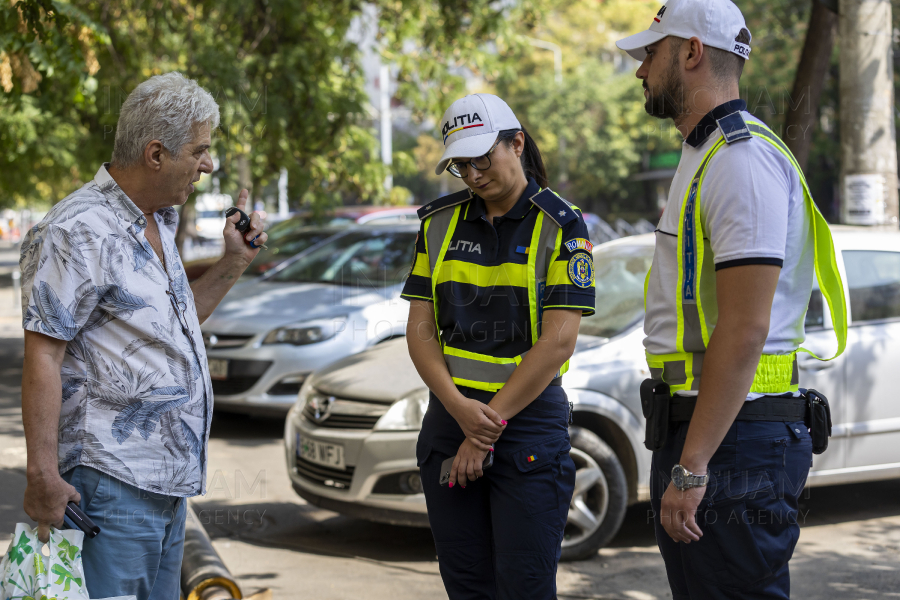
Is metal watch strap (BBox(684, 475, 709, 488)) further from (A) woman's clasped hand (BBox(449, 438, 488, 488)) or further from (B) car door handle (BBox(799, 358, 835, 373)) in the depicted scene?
(B) car door handle (BBox(799, 358, 835, 373))

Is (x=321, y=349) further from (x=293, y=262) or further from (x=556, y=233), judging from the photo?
(x=556, y=233)

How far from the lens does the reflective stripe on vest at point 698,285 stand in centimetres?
198

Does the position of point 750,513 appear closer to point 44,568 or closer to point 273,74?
point 44,568

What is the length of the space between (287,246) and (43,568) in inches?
268

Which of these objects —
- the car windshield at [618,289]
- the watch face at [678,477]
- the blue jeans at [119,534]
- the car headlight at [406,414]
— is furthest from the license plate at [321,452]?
the watch face at [678,477]

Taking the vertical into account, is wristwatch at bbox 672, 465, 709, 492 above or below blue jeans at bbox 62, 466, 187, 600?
above

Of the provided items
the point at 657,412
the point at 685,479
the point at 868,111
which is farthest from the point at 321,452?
the point at 868,111

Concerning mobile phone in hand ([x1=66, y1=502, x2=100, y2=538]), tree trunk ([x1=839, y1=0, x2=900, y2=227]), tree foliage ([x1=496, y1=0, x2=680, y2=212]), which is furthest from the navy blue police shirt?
tree foliage ([x1=496, y1=0, x2=680, y2=212])

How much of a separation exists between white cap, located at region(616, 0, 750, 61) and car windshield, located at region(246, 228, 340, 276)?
6559 mm

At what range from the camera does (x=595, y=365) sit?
430 cm

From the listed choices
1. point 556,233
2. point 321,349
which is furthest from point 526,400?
point 321,349

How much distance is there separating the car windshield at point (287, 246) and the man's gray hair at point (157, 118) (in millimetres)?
6015

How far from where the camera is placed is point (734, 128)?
1952 mm

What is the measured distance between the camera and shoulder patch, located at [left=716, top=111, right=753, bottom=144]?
1.93 m
